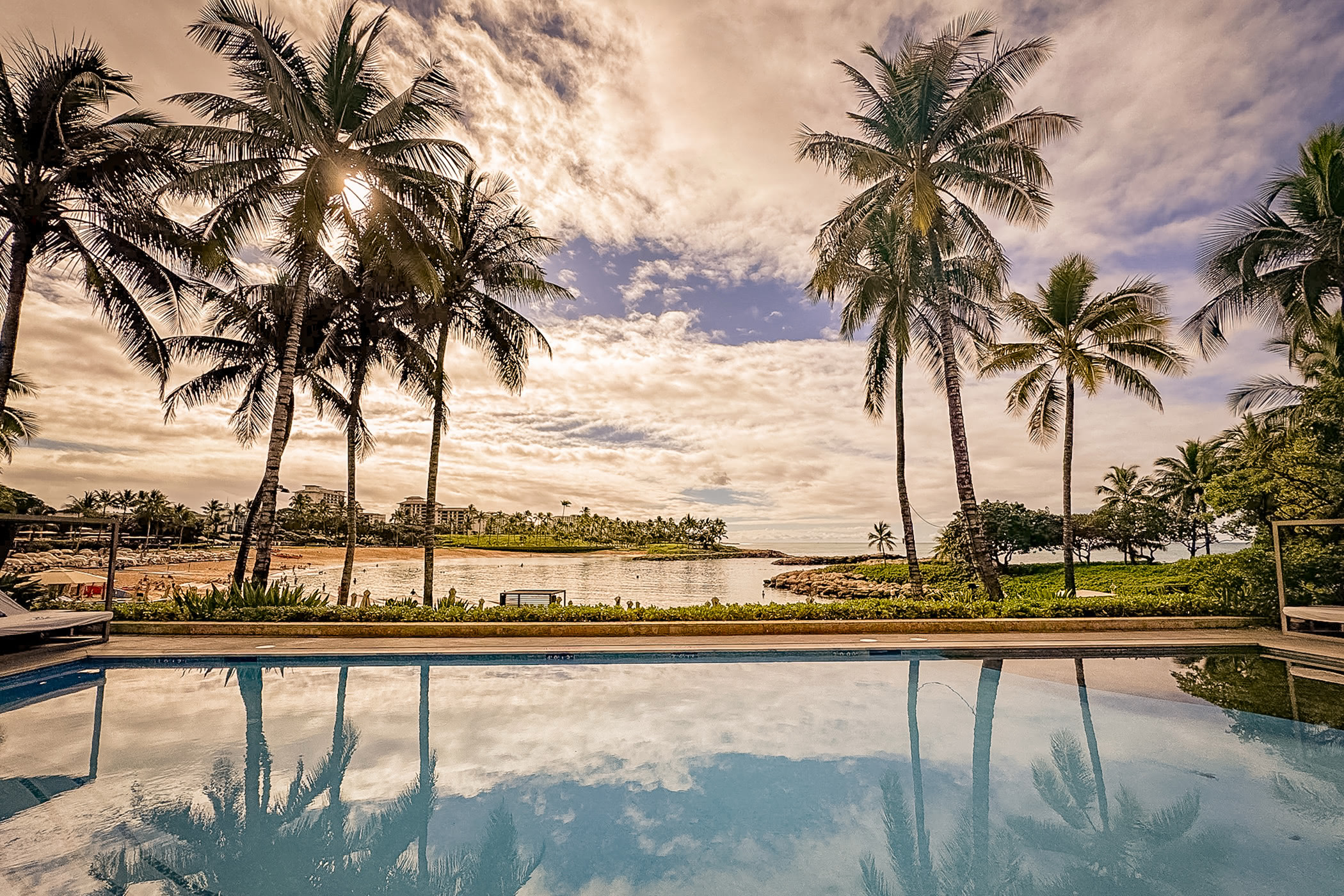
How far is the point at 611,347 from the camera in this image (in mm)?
20688

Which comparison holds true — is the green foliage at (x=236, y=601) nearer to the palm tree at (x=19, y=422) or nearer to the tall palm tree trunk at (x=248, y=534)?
the tall palm tree trunk at (x=248, y=534)

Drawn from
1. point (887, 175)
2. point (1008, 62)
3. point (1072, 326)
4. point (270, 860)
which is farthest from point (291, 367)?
point (1072, 326)

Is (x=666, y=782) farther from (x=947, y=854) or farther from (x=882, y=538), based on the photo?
(x=882, y=538)

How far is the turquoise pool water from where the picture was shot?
3852 mm

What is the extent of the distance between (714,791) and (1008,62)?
49.1ft

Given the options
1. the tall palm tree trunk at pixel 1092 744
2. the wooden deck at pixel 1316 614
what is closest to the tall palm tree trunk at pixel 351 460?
the tall palm tree trunk at pixel 1092 744

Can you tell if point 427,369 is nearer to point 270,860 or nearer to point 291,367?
point 291,367

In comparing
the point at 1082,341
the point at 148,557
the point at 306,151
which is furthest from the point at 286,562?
the point at 1082,341

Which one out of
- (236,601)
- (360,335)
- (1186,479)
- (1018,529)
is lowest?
(236,601)

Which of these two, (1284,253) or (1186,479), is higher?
(1284,253)

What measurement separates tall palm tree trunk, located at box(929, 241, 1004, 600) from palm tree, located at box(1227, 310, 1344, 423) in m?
10.1

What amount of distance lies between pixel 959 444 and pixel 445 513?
143630 millimetres

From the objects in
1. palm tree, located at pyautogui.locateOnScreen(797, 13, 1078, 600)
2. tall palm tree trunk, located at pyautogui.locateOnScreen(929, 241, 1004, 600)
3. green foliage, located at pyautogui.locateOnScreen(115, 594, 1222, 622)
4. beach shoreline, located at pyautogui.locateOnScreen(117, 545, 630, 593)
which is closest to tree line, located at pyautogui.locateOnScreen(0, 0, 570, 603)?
green foliage, located at pyautogui.locateOnScreen(115, 594, 1222, 622)

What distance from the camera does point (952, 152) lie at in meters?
13.6
